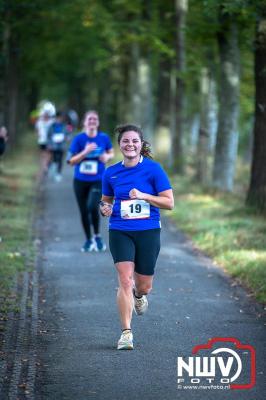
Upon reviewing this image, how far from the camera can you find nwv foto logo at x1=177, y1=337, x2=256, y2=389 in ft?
24.5

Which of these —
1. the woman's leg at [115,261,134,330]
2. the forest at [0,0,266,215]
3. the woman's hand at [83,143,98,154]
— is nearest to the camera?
the woman's leg at [115,261,134,330]

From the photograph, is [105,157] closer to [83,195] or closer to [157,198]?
[83,195]

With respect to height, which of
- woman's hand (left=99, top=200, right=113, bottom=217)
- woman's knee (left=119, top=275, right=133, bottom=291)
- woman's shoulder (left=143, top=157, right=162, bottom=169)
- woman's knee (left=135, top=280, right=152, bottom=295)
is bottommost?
woman's knee (left=135, top=280, right=152, bottom=295)

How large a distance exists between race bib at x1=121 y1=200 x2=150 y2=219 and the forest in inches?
278

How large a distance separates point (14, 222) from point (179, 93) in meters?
10.9

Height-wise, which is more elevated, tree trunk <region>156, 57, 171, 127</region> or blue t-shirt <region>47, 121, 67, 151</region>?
tree trunk <region>156, 57, 171, 127</region>

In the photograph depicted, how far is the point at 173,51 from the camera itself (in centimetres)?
2828

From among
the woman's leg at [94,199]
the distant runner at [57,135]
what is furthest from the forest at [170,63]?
the woman's leg at [94,199]

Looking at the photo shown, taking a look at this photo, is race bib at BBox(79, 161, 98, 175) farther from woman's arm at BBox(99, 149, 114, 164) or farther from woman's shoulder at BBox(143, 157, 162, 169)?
woman's shoulder at BBox(143, 157, 162, 169)

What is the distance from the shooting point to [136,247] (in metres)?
8.73

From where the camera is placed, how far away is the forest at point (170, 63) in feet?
60.7

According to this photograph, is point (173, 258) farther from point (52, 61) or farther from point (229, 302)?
point (52, 61)

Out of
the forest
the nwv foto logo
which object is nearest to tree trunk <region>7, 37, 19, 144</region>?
the forest

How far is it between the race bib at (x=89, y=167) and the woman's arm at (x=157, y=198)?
601 cm
